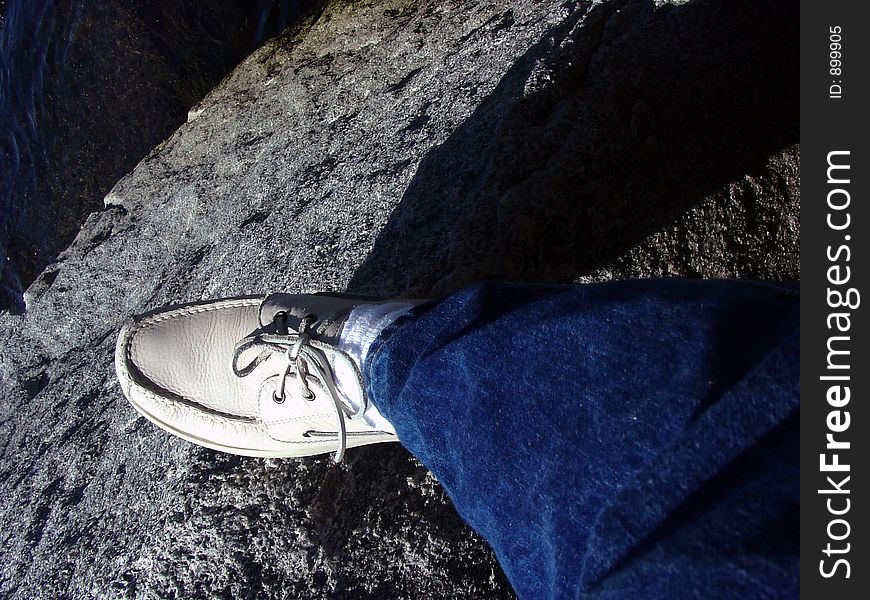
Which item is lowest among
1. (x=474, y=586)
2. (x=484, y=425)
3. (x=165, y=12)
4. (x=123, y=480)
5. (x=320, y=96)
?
(x=474, y=586)

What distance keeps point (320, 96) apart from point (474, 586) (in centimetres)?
152

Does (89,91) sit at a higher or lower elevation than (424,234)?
higher

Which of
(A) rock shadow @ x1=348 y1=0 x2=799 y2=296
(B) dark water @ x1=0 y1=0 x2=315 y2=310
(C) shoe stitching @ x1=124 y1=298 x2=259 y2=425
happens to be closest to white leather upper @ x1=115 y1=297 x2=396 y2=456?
(C) shoe stitching @ x1=124 y1=298 x2=259 y2=425

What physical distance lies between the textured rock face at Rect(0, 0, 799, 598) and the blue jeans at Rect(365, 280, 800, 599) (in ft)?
1.46

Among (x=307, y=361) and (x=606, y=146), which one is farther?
(x=606, y=146)

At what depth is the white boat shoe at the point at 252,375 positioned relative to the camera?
52.6 inches

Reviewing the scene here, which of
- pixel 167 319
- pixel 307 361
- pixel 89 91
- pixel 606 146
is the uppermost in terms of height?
pixel 89 91

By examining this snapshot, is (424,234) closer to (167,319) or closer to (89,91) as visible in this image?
(167,319)

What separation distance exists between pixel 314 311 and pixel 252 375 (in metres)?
0.22

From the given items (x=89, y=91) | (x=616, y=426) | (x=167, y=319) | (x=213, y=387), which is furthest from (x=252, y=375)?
(x=89, y=91)

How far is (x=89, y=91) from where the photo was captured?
2881 mm
